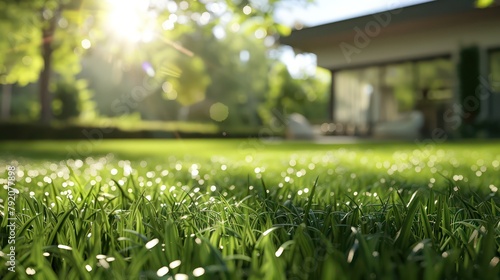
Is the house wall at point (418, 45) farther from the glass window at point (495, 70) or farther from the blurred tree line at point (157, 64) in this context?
the blurred tree line at point (157, 64)

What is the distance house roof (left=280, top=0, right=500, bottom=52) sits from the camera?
600 inches

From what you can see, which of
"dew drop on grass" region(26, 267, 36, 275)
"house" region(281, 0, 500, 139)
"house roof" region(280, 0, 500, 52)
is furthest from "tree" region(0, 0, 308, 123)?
"house" region(281, 0, 500, 139)

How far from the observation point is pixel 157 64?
540 inches

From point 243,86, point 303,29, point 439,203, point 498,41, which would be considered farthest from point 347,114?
point 243,86

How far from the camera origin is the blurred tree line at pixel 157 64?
6.50 m

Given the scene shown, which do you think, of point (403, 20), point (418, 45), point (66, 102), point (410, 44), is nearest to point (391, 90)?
point (410, 44)

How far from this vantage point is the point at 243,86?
44.4 metres

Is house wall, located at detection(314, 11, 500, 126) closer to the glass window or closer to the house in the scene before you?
the house

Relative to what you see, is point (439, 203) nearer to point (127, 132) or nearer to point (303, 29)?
point (303, 29)

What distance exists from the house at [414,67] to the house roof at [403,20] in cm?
3

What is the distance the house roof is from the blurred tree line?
5.22ft

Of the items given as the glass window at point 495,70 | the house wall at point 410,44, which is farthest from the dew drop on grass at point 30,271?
the glass window at point 495,70

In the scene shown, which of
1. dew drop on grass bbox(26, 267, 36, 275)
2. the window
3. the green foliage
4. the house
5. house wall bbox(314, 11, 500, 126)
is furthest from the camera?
the green foliage

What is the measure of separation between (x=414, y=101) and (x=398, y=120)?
1.05 m
